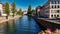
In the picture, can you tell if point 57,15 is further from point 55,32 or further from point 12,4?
point 55,32

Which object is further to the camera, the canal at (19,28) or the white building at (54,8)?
the white building at (54,8)

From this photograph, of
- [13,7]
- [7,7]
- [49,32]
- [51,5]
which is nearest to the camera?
[49,32]

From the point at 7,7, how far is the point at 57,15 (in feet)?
129

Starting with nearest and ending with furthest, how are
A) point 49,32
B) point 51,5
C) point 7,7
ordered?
1. point 49,32
2. point 51,5
3. point 7,7

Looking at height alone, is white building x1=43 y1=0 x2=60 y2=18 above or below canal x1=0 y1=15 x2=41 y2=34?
above

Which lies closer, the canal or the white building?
the canal

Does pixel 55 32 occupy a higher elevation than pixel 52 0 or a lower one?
lower

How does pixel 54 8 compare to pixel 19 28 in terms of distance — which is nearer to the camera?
pixel 19 28

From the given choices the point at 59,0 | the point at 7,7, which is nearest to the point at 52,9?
the point at 59,0

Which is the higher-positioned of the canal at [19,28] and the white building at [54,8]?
the white building at [54,8]

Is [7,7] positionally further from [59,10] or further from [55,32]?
[55,32]

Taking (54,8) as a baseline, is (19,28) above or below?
below

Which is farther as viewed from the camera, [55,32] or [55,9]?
[55,9]

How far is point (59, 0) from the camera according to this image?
87688 mm
